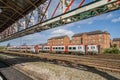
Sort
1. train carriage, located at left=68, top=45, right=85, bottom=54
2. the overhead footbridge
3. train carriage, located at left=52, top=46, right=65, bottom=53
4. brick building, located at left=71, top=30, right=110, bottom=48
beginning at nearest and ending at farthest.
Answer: the overhead footbridge, train carriage, located at left=68, top=45, right=85, bottom=54, train carriage, located at left=52, top=46, right=65, bottom=53, brick building, located at left=71, top=30, right=110, bottom=48

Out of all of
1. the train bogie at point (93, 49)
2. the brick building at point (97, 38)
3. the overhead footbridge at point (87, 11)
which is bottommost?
the train bogie at point (93, 49)

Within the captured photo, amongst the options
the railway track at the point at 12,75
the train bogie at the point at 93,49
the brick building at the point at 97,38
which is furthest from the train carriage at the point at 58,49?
the brick building at the point at 97,38

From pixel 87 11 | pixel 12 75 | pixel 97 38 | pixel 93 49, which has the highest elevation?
pixel 97 38

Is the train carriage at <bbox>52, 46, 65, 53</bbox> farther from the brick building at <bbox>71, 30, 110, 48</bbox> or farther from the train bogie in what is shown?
the brick building at <bbox>71, 30, 110, 48</bbox>

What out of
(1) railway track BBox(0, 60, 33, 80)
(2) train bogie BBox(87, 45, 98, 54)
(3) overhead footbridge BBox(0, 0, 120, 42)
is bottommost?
(1) railway track BBox(0, 60, 33, 80)

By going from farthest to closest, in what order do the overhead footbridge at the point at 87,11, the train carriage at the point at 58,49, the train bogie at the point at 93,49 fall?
the train carriage at the point at 58,49 < the train bogie at the point at 93,49 < the overhead footbridge at the point at 87,11

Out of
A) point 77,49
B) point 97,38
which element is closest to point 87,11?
point 77,49

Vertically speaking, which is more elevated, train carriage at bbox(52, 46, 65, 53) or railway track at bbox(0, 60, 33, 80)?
train carriage at bbox(52, 46, 65, 53)

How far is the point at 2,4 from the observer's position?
14547mm

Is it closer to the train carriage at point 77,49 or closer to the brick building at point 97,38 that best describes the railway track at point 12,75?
the train carriage at point 77,49

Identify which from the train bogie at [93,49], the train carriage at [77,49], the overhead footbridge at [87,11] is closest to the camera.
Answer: the overhead footbridge at [87,11]

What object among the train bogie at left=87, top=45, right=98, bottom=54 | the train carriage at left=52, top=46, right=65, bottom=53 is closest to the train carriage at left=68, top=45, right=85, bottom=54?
the train bogie at left=87, top=45, right=98, bottom=54

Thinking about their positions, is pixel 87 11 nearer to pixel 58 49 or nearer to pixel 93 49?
pixel 93 49

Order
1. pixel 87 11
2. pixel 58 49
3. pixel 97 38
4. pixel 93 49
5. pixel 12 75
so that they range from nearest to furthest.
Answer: pixel 87 11 < pixel 12 75 < pixel 93 49 < pixel 58 49 < pixel 97 38
